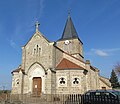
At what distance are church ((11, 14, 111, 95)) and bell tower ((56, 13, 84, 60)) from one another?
38.3 feet

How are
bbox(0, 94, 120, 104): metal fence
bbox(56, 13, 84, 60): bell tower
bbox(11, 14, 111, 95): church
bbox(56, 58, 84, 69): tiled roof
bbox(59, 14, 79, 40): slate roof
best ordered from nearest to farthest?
bbox(0, 94, 120, 104): metal fence < bbox(11, 14, 111, 95): church < bbox(56, 58, 84, 69): tiled roof < bbox(56, 13, 84, 60): bell tower < bbox(59, 14, 79, 40): slate roof

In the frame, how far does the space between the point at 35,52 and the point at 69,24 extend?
21478 millimetres

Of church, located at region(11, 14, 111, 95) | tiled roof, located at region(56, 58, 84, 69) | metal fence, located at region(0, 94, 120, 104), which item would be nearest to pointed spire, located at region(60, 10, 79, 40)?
church, located at region(11, 14, 111, 95)

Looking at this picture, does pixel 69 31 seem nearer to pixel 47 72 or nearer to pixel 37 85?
pixel 47 72

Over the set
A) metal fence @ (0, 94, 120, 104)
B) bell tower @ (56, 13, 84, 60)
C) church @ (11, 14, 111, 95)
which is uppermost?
bell tower @ (56, 13, 84, 60)

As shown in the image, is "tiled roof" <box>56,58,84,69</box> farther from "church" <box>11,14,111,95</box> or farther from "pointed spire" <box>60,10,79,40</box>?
"pointed spire" <box>60,10,79,40</box>

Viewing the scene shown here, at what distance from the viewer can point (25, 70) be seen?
29125mm

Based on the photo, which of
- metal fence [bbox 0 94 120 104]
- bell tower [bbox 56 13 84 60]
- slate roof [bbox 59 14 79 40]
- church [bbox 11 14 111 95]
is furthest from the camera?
slate roof [bbox 59 14 79 40]

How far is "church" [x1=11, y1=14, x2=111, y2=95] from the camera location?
26.8 meters

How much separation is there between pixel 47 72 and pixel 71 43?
1884cm

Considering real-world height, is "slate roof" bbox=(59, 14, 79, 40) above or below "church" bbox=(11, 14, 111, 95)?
above

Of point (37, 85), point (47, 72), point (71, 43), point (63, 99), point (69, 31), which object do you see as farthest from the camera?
point (69, 31)

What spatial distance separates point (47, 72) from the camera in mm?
26953

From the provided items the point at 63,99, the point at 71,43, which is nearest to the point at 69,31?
the point at 71,43
